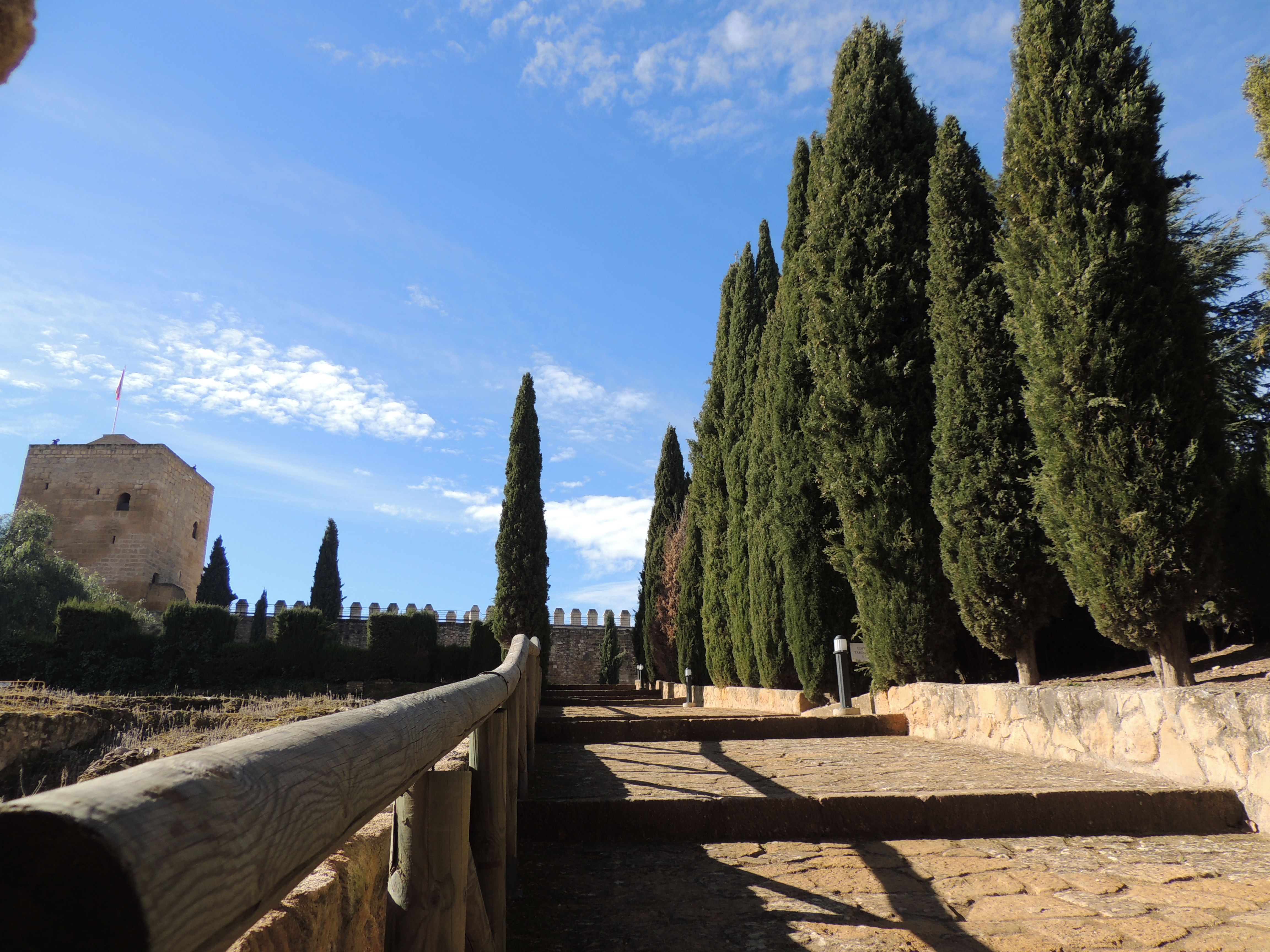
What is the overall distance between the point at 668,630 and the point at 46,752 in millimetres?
13837

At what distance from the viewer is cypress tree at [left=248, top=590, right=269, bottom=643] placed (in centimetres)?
3278

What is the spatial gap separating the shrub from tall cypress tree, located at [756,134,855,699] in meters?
18.4

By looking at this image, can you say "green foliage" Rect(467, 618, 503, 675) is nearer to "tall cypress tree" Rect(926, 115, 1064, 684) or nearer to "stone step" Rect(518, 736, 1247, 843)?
"tall cypress tree" Rect(926, 115, 1064, 684)

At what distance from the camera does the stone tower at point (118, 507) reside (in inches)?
1474

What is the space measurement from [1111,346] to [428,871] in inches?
217

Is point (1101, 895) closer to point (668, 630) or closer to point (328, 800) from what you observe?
point (328, 800)

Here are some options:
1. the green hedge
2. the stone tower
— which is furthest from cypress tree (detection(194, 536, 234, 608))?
the green hedge

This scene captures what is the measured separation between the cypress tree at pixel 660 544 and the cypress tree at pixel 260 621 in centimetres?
1630

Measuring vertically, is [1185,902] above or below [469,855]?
below

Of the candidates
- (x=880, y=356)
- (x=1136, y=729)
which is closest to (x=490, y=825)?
(x=1136, y=729)

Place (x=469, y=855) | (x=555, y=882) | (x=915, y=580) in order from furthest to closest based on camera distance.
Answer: (x=915, y=580), (x=555, y=882), (x=469, y=855)

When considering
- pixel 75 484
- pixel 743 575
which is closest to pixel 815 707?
pixel 743 575

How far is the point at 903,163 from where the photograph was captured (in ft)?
29.3

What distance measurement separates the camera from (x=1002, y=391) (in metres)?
6.86
